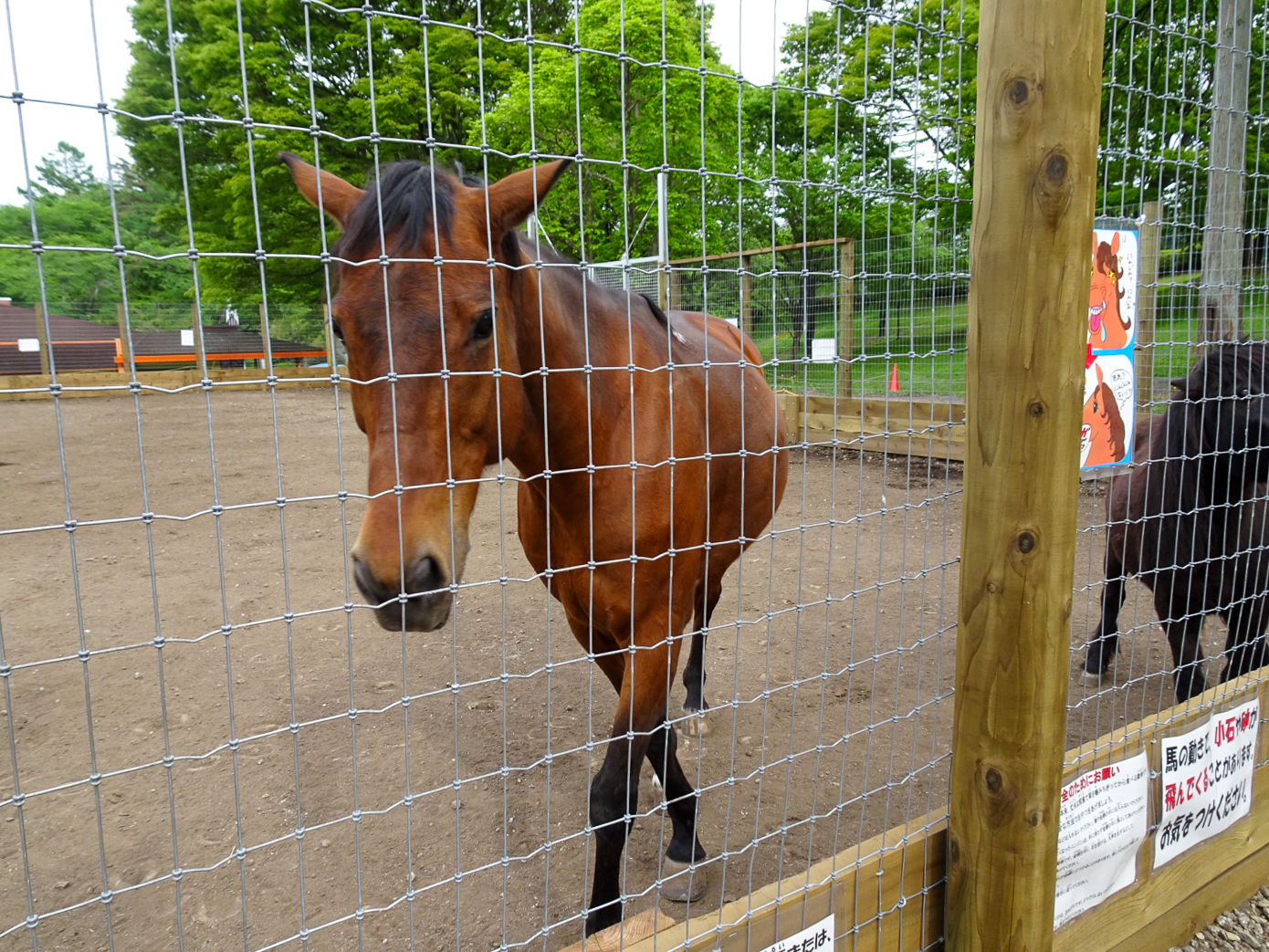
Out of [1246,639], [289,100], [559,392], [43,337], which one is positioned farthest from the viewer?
[289,100]

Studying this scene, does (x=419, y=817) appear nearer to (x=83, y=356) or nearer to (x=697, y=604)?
(x=697, y=604)

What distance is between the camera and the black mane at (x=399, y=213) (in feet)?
4.83

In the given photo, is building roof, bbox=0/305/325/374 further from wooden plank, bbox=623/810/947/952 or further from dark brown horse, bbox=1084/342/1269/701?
wooden plank, bbox=623/810/947/952

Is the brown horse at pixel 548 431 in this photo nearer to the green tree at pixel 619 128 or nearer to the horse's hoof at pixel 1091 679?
the horse's hoof at pixel 1091 679

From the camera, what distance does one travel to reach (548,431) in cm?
188

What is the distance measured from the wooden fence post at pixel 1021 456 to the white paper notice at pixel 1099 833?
0.24 metres

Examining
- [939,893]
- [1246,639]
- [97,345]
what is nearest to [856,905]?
[939,893]

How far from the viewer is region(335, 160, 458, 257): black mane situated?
4.83 feet

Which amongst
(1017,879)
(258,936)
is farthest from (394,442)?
(258,936)

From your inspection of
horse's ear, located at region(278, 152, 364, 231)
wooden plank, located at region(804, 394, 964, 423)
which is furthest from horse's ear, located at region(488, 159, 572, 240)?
wooden plank, located at region(804, 394, 964, 423)

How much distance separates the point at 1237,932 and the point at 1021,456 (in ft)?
6.34

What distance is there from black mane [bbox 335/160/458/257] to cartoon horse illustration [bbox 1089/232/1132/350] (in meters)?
1.79

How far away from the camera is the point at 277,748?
3.30 meters

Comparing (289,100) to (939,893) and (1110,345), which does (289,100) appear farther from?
(939,893)
